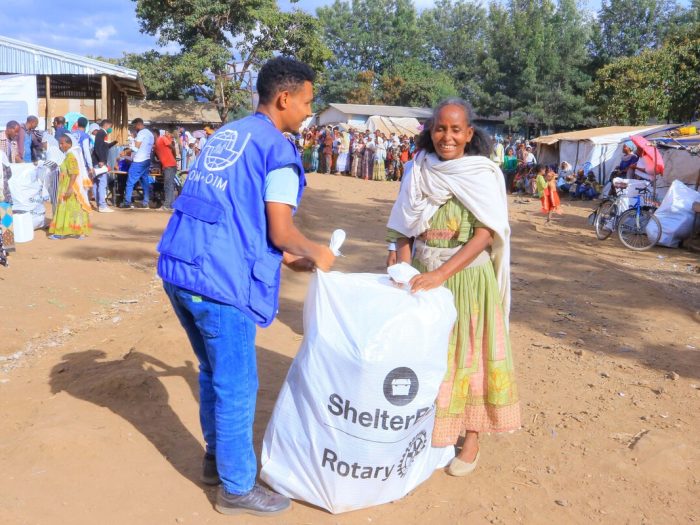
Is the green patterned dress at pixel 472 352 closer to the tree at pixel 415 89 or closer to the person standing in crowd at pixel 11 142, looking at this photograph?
the person standing in crowd at pixel 11 142

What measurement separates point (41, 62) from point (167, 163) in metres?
7.80

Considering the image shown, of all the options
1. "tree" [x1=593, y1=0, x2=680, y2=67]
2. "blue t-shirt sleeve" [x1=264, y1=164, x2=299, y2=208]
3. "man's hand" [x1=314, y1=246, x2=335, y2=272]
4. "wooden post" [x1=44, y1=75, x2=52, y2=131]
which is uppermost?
"tree" [x1=593, y1=0, x2=680, y2=67]

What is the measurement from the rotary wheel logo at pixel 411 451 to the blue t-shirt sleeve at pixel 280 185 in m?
1.07

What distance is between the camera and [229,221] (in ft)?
7.62

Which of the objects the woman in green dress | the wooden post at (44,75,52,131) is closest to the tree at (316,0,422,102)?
the wooden post at (44,75,52,131)

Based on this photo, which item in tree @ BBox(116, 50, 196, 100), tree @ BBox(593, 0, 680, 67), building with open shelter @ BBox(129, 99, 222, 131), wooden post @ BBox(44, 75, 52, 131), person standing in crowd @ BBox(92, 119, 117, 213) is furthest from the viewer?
tree @ BBox(593, 0, 680, 67)

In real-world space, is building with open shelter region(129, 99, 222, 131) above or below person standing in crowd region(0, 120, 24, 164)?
above

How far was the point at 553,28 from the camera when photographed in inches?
1724

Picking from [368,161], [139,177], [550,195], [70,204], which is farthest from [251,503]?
[368,161]

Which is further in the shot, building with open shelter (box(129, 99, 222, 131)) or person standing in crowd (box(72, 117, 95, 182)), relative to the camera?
building with open shelter (box(129, 99, 222, 131))

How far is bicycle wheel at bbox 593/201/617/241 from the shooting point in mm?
10961

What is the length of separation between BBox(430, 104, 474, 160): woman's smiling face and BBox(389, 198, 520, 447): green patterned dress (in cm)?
22

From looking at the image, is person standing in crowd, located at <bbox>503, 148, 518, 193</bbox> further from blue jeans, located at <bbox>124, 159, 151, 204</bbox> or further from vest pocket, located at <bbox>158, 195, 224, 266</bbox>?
vest pocket, located at <bbox>158, 195, 224, 266</bbox>

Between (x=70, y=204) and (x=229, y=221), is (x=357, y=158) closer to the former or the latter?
(x=70, y=204)
